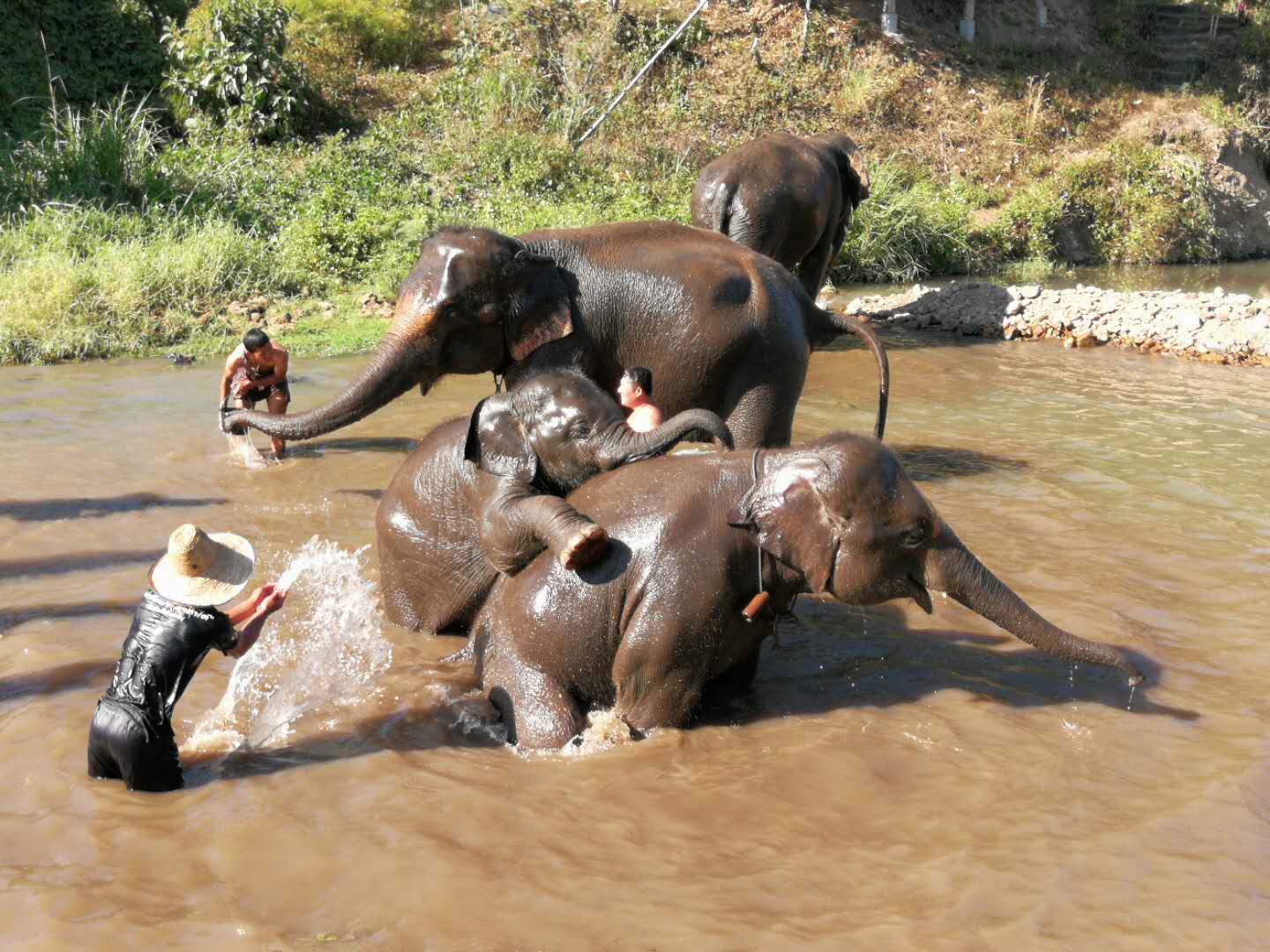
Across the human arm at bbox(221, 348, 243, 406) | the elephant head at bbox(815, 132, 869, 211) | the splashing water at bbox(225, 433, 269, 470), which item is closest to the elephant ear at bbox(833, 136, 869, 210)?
the elephant head at bbox(815, 132, 869, 211)

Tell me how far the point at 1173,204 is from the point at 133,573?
20.4 metres

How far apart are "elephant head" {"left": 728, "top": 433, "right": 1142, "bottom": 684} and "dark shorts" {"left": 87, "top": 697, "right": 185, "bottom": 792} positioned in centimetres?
206

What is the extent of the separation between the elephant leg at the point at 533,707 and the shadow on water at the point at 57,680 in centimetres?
170

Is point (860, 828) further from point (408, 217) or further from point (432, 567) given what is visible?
point (408, 217)

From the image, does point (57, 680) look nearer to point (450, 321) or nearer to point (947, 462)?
point (450, 321)

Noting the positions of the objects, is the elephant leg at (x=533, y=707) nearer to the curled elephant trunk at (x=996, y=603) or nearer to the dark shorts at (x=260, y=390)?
the curled elephant trunk at (x=996, y=603)

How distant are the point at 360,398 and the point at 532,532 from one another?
1381 millimetres

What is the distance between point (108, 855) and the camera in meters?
3.85

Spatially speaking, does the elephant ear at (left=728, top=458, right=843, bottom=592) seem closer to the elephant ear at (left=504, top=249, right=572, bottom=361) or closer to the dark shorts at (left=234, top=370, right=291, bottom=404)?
the elephant ear at (left=504, top=249, right=572, bottom=361)

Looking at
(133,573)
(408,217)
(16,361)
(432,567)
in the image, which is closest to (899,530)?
(432,567)

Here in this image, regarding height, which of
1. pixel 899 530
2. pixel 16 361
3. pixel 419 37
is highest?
pixel 419 37

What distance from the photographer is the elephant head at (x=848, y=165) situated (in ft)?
38.4

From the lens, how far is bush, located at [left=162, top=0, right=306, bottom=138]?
18.8 metres

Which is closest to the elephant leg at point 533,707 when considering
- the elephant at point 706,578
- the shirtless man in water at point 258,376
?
the elephant at point 706,578
